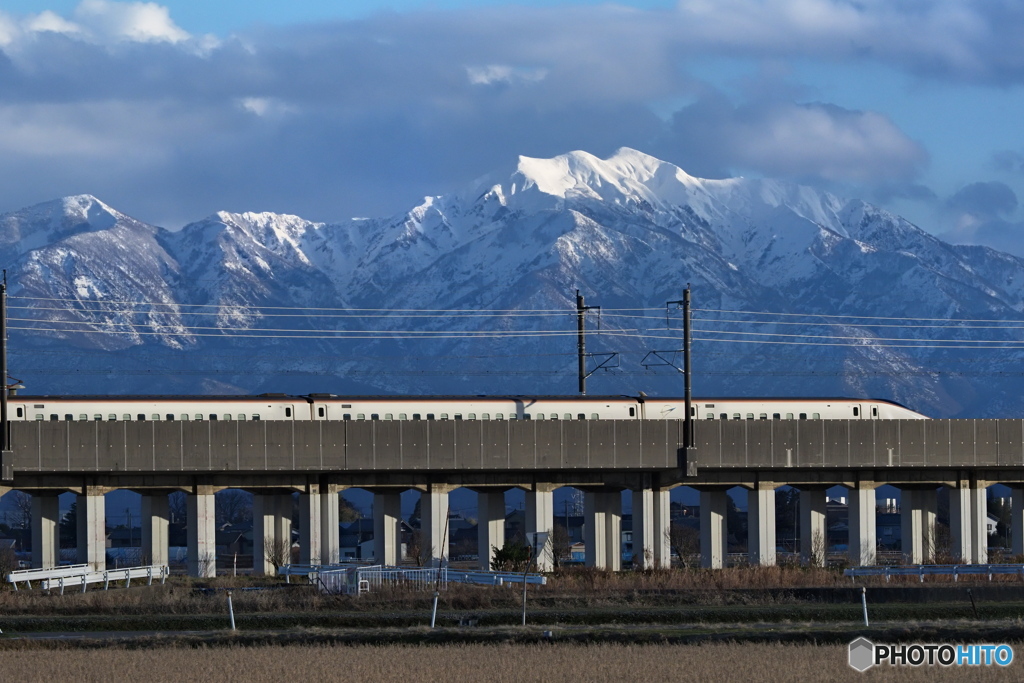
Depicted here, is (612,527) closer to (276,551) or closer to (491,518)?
(491,518)

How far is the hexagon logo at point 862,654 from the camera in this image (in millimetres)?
36000

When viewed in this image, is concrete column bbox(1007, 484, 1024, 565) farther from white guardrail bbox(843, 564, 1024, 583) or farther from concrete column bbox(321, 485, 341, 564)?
concrete column bbox(321, 485, 341, 564)

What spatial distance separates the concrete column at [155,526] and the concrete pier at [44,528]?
14.5ft

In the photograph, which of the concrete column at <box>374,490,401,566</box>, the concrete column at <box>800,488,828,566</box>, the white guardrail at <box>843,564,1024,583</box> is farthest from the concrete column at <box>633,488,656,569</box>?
the white guardrail at <box>843,564,1024,583</box>

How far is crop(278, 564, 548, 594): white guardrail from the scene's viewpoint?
57.9 meters

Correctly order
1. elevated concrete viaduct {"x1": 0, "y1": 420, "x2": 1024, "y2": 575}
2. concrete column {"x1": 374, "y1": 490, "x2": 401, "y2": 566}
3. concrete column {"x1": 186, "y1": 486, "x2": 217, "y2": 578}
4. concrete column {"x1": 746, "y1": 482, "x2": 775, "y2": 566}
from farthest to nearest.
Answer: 1. concrete column {"x1": 374, "y1": 490, "x2": 401, "y2": 566}
2. concrete column {"x1": 746, "y1": 482, "x2": 775, "y2": 566}
3. concrete column {"x1": 186, "y1": 486, "x2": 217, "y2": 578}
4. elevated concrete viaduct {"x1": 0, "y1": 420, "x2": 1024, "y2": 575}

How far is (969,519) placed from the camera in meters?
86.7

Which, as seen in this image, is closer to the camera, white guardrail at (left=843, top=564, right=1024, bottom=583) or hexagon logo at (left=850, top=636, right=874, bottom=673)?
hexagon logo at (left=850, top=636, right=874, bottom=673)

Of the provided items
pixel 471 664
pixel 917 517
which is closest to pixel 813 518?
pixel 917 517

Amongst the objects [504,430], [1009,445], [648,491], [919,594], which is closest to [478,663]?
[919,594]

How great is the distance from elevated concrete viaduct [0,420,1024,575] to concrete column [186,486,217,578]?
0.27 ft

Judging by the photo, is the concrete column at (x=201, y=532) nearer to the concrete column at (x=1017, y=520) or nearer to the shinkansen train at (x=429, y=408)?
the shinkansen train at (x=429, y=408)

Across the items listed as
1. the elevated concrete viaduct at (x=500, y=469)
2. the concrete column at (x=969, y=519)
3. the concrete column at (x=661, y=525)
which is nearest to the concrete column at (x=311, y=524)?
the elevated concrete viaduct at (x=500, y=469)

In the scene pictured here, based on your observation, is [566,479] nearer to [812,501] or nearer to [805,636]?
[812,501]
